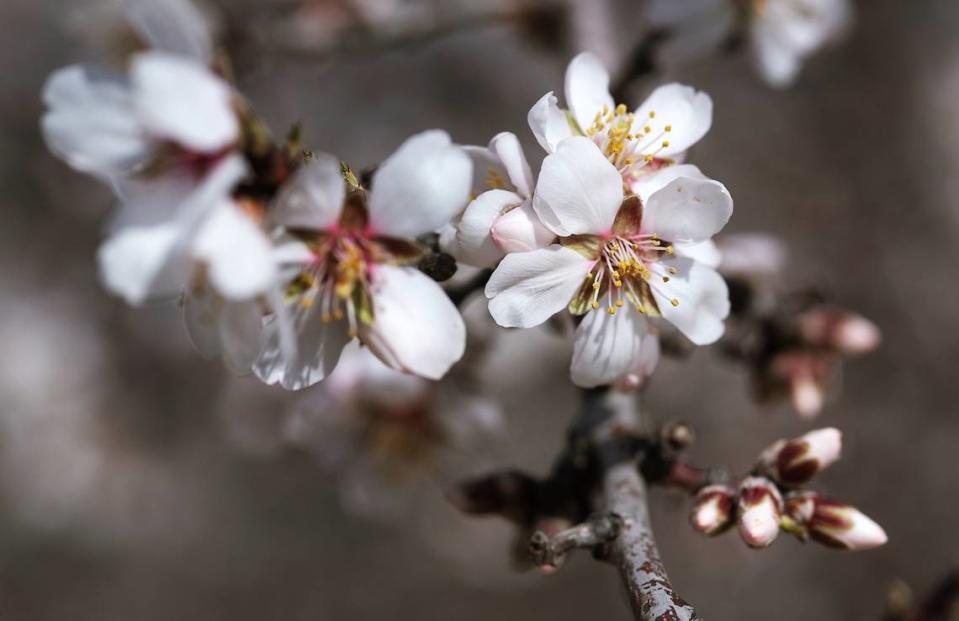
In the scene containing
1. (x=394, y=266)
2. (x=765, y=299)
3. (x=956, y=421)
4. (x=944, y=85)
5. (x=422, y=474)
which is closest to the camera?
(x=394, y=266)

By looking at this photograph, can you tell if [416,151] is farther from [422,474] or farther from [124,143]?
[422,474]

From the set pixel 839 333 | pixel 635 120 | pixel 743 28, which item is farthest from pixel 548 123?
pixel 743 28

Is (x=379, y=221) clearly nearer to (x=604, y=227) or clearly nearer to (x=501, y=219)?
(x=501, y=219)

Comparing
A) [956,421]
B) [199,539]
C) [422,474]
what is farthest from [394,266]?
[199,539]

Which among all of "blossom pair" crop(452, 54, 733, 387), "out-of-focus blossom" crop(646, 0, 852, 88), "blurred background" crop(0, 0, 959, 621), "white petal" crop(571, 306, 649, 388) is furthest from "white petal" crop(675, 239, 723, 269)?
"blurred background" crop(0, 0, 959, 621)

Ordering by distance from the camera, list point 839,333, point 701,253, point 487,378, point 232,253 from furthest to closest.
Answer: point 487,378 → point 839,333 → point 701,253 → point 232,253

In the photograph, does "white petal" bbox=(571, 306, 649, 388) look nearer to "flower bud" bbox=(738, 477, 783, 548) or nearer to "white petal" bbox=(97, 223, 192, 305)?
"flower bud" bbox=(738, 477, 783, 548)

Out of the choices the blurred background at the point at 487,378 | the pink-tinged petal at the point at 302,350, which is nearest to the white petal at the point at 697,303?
the pink-tinged petal at the point at 302,350
